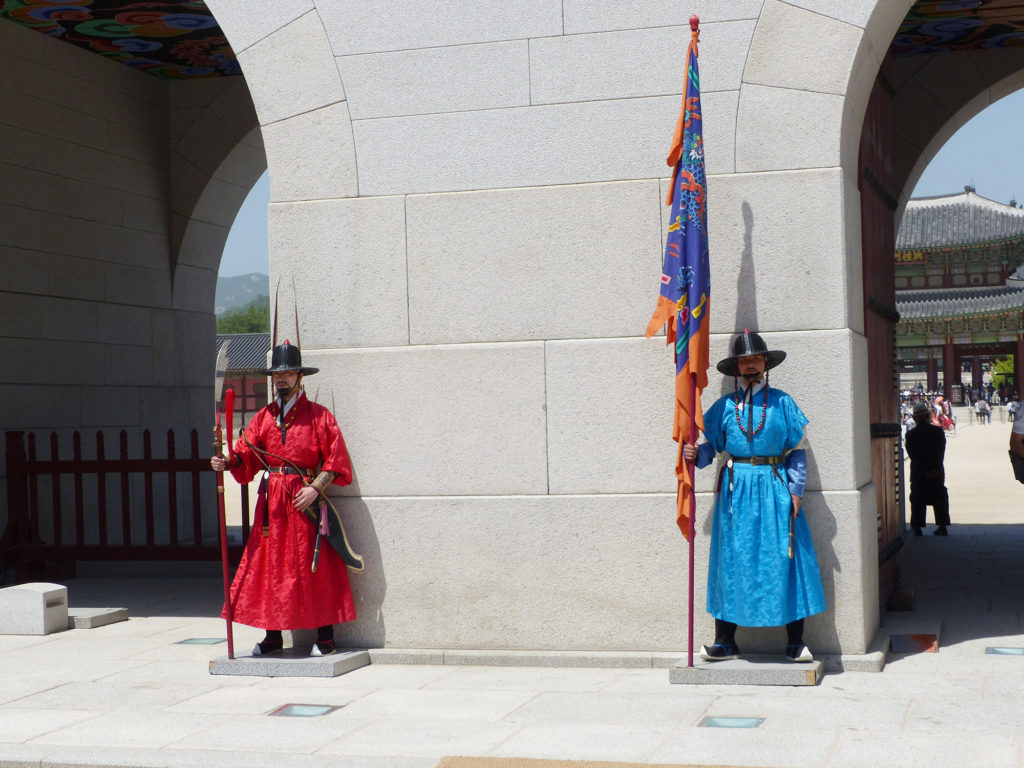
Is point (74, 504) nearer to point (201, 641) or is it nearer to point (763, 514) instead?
point (201, 641)

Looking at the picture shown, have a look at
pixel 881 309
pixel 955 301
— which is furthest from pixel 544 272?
pixel 955 301

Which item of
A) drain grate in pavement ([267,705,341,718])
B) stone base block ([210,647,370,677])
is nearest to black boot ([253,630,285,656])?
stone base block ([210,647,370,677])

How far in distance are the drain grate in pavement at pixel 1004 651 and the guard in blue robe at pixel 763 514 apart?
108cm

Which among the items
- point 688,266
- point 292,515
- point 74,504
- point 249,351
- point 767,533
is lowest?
point 74,504

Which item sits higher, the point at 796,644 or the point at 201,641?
the point at 796,644

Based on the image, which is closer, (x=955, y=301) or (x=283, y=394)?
(x=283, y=394)

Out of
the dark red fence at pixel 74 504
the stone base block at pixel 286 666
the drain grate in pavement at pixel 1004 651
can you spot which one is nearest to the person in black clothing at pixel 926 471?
the drain grate in pavement at pixel 1004 651

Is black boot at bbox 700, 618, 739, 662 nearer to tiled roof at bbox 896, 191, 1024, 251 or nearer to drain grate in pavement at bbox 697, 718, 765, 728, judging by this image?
drain grate in pavement at bbox 697, 718, 765, 728

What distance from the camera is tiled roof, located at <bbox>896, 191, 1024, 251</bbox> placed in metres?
53.0

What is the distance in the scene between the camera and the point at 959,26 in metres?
9.79

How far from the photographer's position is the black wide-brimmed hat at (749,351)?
581 cm

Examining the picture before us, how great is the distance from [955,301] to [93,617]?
54.1 meters

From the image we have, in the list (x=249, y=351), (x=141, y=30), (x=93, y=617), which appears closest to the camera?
(x=93, y=617)

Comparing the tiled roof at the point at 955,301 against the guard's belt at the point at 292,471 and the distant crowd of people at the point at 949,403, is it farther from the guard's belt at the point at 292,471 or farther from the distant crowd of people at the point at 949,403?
the guard's belt at the point at 292,471
